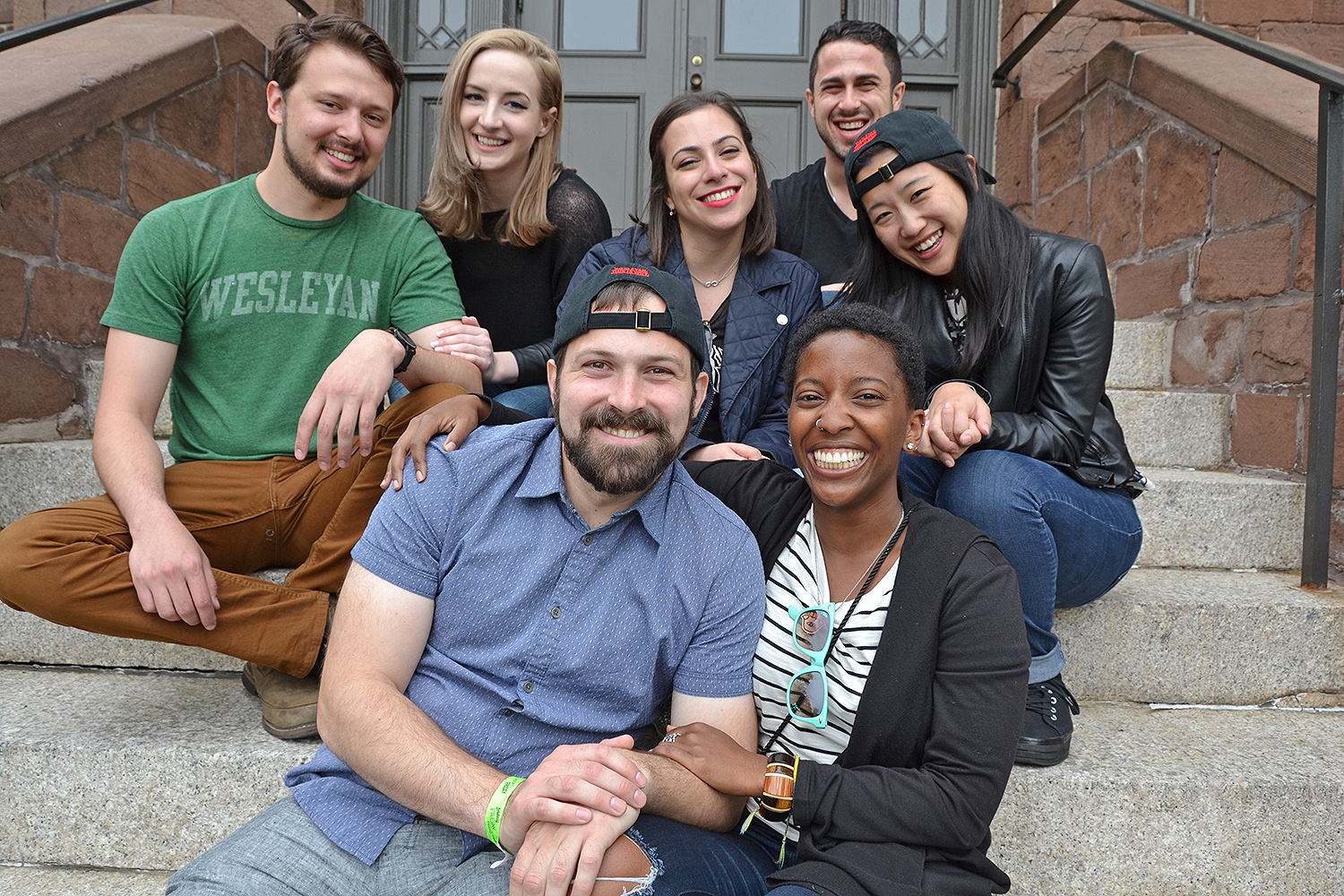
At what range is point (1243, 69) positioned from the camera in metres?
3.12

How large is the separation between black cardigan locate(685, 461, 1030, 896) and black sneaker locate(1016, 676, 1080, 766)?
1.18ft

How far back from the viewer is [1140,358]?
10.7 ft

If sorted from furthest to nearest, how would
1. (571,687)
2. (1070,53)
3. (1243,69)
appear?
(1070,53), (1243,69), (571,687)

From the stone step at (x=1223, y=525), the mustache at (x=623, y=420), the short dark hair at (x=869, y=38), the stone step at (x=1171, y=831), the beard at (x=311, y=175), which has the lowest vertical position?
the stone step at (x=1171, y=831)

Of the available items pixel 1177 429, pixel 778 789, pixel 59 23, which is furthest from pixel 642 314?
pixel 1177 429

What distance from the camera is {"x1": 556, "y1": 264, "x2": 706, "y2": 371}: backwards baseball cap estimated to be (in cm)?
150

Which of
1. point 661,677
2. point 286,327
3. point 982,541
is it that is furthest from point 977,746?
point 286,327

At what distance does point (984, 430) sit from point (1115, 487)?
397mm

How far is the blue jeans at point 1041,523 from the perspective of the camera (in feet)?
5.76

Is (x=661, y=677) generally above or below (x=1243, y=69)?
below

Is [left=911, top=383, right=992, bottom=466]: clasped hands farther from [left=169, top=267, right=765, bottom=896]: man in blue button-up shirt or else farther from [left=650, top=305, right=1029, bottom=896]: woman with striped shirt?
[left=169, top=267, right=765, bottom=896]: man in blue button-up shirt

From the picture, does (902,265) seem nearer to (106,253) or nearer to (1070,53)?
(106,253)

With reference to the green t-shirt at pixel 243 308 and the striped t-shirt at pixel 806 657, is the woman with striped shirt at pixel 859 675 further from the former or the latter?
the green t-shirt at pixel 243 308

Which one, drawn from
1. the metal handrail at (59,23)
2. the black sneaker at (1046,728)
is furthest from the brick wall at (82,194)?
the black sneaker at (1046,728)
